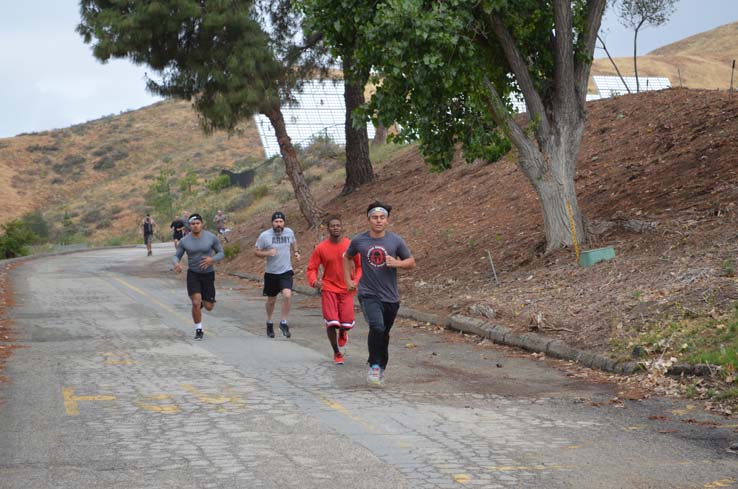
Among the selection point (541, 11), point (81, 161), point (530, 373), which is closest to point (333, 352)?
point (530, 373)

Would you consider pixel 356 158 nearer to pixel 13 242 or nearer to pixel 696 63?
pixel 13 242

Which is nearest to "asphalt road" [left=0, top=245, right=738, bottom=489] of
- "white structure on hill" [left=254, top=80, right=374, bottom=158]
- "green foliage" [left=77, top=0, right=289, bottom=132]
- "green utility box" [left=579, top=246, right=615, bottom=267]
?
"green utility box" [left=579, top=246, right=615, bottom=267]

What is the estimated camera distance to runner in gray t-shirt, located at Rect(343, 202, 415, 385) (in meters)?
10.0

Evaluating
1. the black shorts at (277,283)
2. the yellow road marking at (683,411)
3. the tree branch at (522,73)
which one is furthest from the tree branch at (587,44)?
the yellow road marking at (683,411)

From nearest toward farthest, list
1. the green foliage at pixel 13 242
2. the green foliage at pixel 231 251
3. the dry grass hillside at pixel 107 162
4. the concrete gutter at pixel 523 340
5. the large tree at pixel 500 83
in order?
the concrete gutter at pixel 523 340, the large tree at pixel 500 83, the green foliage at pixel 231 251, the green foliage at pixel 13 242, the dry grass hillside at pixel 107 162

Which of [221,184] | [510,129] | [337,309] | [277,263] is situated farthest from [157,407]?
[221,184]

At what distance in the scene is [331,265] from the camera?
11.8 metres

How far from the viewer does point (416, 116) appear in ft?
54.3

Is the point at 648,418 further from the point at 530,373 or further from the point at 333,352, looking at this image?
the point at 333,352

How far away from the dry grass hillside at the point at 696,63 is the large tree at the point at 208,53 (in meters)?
40.3

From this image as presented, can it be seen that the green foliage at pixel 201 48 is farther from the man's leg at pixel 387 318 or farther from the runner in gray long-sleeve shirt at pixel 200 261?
the man's leg at pixel 387 318

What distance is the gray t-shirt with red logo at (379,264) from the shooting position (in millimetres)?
10195

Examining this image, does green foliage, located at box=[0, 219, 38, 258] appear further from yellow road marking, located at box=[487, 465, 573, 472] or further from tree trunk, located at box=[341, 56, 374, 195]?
yellow road marking, located at box=[487, 465, 573, 472]

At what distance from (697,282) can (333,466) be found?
7.21 m
